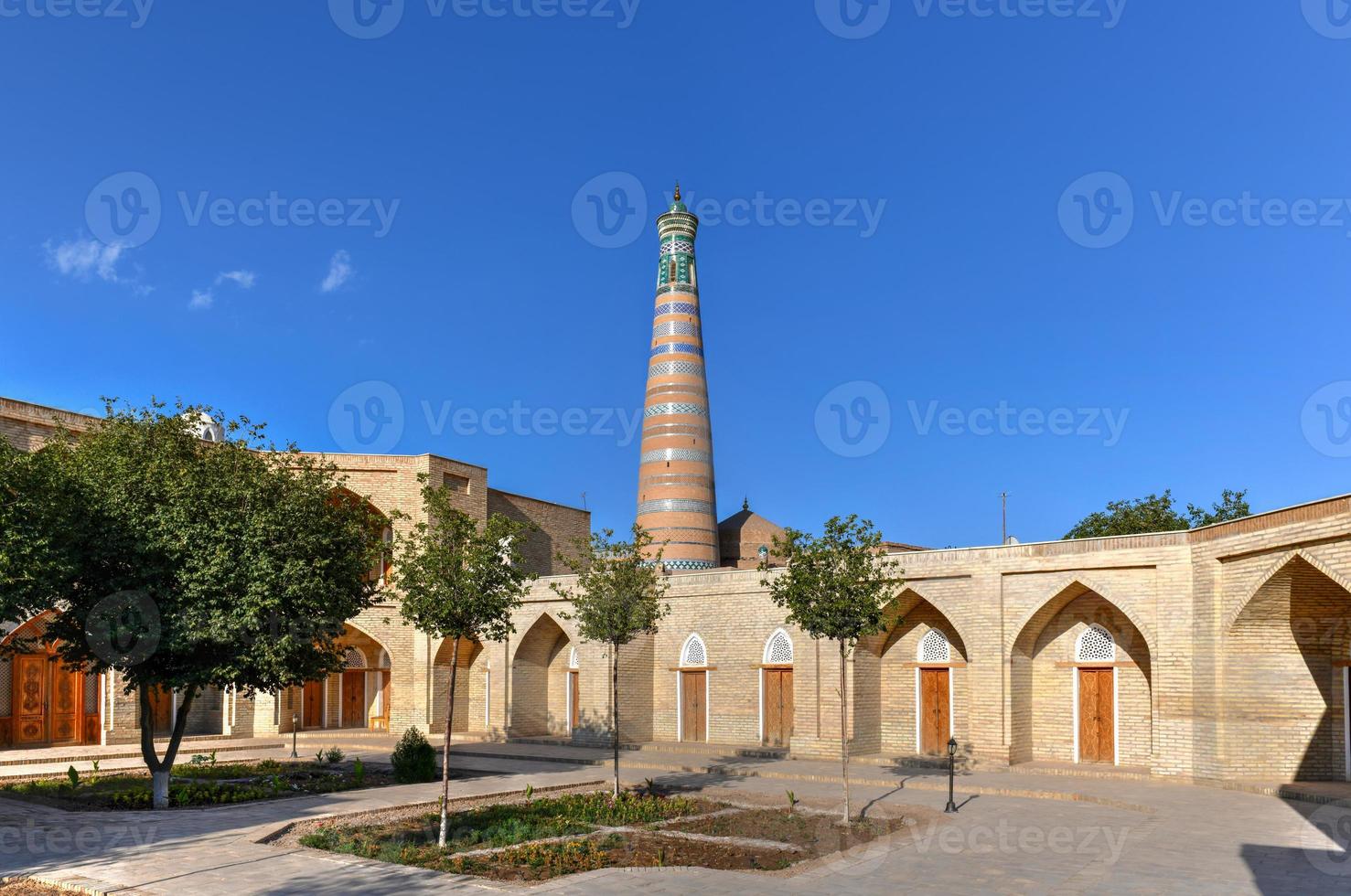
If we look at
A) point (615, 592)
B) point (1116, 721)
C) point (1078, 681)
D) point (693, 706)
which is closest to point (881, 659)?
point (1078, 681)

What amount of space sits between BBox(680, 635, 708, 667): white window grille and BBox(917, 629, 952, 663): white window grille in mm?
5691

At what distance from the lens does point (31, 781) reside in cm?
1822

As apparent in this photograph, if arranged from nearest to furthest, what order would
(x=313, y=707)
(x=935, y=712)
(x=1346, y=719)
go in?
(x=1346, y=719)
(x=935, y=712)
(x=313, y=707)

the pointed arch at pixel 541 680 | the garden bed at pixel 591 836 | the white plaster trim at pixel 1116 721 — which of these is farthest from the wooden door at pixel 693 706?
the garden bed at pixel 591 836

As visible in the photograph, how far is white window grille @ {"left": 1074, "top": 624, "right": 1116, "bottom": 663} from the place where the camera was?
21031 millimetres

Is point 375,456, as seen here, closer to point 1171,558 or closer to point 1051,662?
point 1051,662

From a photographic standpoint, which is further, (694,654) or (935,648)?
(694,654)

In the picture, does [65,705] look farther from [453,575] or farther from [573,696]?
[453,575]

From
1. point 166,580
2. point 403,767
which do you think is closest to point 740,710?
point 403,767

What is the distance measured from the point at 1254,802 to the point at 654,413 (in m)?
22.3

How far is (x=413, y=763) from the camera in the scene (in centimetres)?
1822

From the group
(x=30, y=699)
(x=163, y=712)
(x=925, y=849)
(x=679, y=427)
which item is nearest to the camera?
(x=925, y=849)

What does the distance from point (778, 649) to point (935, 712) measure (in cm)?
387

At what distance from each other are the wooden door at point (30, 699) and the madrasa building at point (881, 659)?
5 cm
